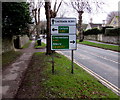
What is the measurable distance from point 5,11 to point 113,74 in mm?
11440

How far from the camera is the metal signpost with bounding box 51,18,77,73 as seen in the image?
6.64m

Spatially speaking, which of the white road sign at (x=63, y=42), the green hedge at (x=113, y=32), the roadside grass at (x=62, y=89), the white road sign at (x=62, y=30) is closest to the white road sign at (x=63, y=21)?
Answer: the white road sign at (x=62, y=30)

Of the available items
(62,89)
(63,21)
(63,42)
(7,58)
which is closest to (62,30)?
(63,21)

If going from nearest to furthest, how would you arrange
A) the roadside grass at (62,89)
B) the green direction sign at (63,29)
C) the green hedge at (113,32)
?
the roadside grass at (62,89), the green direction sign at (63,29), the green hedge at (113,32)

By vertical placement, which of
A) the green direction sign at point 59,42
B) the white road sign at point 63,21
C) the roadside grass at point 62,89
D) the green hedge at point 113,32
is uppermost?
the green hedge at point 113,32

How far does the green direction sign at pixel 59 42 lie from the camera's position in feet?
22.1

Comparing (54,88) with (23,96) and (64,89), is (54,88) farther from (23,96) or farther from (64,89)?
(23,96)

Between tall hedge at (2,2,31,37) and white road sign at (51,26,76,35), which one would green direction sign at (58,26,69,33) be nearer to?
white road sign at (51,26,76,35)

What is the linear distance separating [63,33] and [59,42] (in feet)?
1.51

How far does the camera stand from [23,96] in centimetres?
477

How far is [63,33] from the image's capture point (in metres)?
6.77

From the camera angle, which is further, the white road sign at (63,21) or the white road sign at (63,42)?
the white road sign at (63,42)

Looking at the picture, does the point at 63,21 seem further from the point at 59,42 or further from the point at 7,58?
the point at 7,58

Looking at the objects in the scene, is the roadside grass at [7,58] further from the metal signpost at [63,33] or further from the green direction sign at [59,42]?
the metal signpost at [63,33]
